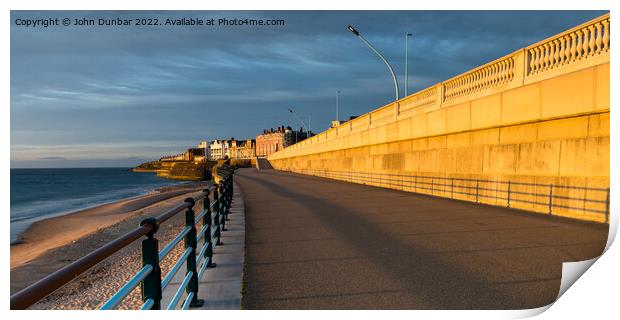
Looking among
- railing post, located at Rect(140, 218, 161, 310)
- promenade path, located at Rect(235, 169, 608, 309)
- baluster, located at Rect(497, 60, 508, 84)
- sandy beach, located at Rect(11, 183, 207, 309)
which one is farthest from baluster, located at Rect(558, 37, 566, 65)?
railing post, located at Rect(140, 218, 161, 310)

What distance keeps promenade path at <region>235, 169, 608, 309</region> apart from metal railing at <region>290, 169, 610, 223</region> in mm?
575

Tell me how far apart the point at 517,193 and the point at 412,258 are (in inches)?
334

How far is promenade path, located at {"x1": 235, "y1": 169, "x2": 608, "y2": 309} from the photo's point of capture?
5781 millimetres

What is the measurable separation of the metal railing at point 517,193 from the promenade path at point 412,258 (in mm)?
575

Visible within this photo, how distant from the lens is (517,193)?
15047 mm

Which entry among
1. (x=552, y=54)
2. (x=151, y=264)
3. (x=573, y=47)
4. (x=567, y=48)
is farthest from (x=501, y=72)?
(x=151, y=264)

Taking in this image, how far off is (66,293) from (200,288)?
8.66 meters

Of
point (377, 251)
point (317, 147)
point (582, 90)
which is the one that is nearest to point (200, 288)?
point (377, 251)

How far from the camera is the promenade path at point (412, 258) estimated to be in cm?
578

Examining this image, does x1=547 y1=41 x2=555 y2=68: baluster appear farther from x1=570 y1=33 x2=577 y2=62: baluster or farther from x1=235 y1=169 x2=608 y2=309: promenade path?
x1=235 y1=169 x2=608 y2=309: promenade path

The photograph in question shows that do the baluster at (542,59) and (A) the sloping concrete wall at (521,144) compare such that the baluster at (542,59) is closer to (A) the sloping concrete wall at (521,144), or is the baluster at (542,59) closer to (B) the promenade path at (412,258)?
(A) the sloping concrete wall at (521,144)

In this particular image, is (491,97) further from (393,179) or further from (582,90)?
(393,179)
